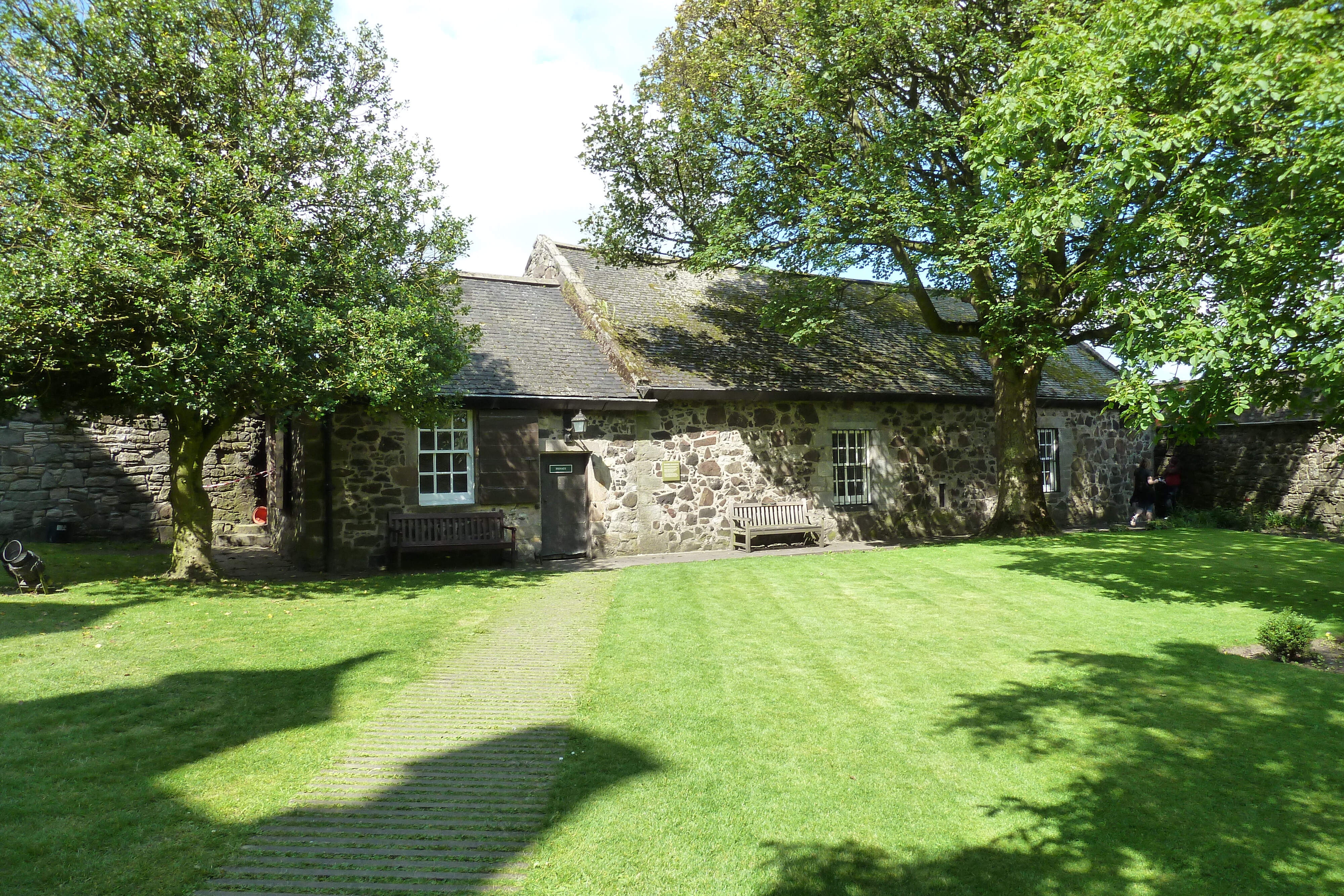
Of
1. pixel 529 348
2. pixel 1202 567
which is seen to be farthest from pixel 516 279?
pixel 1202 567

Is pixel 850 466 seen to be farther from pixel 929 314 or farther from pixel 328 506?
pixel 328 506

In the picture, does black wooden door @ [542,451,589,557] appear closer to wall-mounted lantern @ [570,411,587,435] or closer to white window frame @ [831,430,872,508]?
wall-mounted lantern @ [570,411,587,435]

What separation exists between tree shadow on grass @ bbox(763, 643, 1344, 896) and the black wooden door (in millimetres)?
9341

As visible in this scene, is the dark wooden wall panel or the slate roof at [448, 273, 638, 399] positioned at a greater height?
the slate roof at [448, 273, 638, 399]

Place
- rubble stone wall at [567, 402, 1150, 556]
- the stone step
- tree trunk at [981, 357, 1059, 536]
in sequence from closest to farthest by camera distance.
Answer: rubble stone wall at [567, 402, 1150, 556], tree trunk at [981, 357, 1059, 536], the stone step

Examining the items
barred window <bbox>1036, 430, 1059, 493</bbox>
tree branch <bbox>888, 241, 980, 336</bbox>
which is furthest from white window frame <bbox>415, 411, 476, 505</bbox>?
barred window <bbox>1036, 430, 1059, 493</bbox>

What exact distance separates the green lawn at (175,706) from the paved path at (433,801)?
0.19 meters

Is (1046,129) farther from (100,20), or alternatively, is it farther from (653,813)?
(100,20)

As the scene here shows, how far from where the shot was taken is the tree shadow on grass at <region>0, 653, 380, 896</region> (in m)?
3.33

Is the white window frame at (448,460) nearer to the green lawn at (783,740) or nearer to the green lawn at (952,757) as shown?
the green lawn at (783,740)

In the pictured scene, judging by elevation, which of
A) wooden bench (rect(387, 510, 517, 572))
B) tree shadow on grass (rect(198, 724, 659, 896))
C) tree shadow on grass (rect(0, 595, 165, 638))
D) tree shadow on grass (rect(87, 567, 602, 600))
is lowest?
tree shadow on grass (rect(198, 724, 659, 896))

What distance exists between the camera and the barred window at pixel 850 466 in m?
16.4

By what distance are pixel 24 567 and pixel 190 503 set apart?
6.18ft

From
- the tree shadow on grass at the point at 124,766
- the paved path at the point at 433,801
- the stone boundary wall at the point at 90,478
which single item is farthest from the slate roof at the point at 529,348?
the paved path at the point at 433,801
